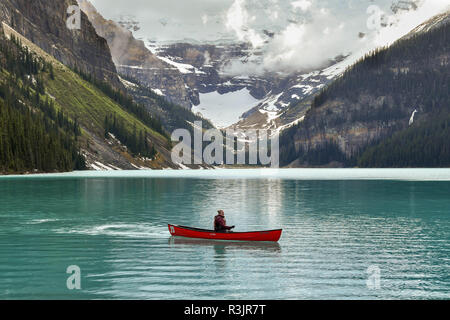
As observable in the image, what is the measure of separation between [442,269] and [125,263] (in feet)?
68.8

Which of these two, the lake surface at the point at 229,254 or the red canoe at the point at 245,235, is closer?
the lake surface at the point at 229,254

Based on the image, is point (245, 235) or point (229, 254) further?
point (245, 235)

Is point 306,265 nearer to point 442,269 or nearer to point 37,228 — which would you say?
point 442,269

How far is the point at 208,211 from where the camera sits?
233ft

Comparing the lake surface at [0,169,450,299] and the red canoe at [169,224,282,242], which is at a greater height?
the red canoe at [169,224,282,242]

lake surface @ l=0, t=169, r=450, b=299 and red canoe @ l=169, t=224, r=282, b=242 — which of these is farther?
red canoe @ l=169, t=224, r=282, b=242

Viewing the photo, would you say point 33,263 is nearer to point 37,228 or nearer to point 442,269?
point 37,228

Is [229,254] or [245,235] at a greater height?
[245,235]

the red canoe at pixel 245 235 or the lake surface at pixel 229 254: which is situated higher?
the red canoe at pixel 245 235
